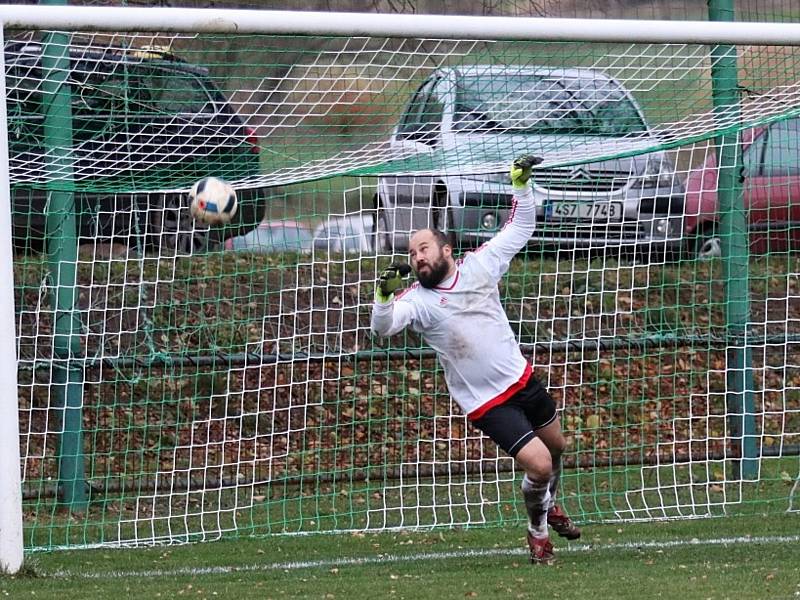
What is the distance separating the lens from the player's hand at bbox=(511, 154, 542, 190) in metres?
6.02

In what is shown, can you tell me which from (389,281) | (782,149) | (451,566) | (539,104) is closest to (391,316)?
(389,281)

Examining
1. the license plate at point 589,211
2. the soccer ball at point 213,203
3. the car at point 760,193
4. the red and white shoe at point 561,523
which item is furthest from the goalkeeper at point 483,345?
the car at point 760,193

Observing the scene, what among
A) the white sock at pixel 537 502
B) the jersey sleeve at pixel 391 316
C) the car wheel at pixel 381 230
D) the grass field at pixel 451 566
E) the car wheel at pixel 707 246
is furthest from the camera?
the car wheel at pixel 707 246

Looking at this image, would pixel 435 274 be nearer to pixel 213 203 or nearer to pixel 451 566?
pixel 213 203

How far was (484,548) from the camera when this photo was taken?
6746mm

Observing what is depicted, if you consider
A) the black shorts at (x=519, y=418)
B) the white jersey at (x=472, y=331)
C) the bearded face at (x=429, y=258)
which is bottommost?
the black shorts at (x=519, y=418)

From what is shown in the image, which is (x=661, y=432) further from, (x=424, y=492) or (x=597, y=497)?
(x=424, y=492)

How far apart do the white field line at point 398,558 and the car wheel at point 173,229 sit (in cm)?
258

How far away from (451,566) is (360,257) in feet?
8.50

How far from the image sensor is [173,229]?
27.7ft

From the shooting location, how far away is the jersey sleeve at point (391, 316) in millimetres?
5828

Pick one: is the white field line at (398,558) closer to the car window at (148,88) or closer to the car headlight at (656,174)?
the car window at (148,88)

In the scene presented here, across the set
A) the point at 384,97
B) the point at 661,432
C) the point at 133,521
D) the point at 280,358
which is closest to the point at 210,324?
the point at 280,358

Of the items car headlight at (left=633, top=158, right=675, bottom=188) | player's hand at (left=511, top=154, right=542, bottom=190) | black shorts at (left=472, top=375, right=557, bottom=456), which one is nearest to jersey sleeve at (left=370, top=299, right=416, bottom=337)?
black shorts at (left=472, top=375, right=557, bottom=456)
